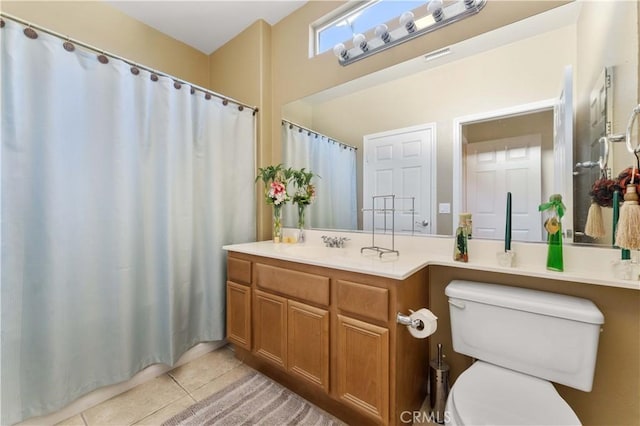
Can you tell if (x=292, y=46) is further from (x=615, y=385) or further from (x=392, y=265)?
(x=615, y=385)

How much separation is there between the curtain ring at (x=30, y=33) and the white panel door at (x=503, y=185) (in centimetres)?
223

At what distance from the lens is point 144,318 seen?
5.29 feet

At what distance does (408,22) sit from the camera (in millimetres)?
1520

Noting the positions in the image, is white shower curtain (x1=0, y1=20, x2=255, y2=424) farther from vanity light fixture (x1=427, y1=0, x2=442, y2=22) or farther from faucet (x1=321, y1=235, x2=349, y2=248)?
vanity light fixture (x1=427, y1=0, x2=442, y2=22)

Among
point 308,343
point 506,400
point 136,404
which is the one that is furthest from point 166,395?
point 506,400

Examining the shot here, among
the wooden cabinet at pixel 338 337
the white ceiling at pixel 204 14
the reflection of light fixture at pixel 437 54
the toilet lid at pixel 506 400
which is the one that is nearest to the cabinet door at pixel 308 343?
the wooden cabinet at pixel 338 337

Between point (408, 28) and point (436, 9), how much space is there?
0.16 m

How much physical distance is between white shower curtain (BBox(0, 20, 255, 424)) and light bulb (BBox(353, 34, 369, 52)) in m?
1.09

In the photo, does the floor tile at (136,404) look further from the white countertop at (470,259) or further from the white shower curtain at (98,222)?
the white countertop at (470,259)

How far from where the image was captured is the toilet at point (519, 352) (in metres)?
0.88

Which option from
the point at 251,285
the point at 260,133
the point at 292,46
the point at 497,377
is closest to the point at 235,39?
the point at 292,46

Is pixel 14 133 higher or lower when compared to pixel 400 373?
higher

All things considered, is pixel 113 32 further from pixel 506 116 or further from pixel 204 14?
pixel 506 116

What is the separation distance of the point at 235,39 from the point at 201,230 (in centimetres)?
180
